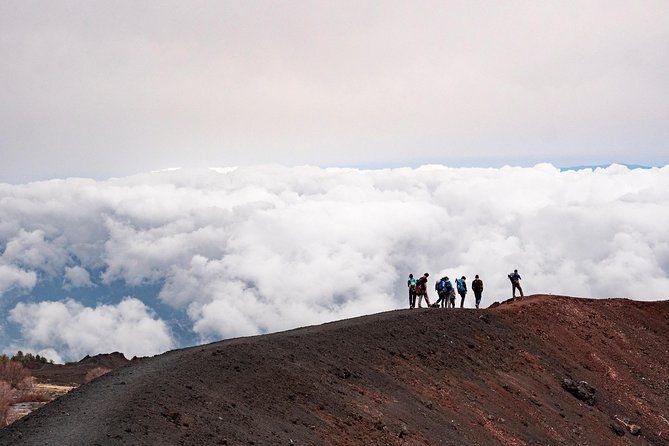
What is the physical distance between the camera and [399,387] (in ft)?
86.1

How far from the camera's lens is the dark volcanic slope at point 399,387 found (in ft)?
58.4

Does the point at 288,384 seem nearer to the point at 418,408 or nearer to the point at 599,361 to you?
the point at 418,408

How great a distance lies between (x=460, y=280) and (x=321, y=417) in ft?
75.5

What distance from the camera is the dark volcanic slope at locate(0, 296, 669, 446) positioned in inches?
701

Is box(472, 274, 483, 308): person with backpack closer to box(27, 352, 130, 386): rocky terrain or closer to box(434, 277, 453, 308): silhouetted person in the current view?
box(434, 277, 453, 308): silhouetted person

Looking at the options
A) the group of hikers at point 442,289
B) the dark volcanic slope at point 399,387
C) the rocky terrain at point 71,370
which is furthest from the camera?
the rocky terrain at point 71,370

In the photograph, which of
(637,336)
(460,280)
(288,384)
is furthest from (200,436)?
(637,336)

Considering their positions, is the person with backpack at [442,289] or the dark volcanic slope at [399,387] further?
the person with backpack at [442,289]

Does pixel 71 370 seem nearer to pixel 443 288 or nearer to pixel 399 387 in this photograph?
pixel 443 288

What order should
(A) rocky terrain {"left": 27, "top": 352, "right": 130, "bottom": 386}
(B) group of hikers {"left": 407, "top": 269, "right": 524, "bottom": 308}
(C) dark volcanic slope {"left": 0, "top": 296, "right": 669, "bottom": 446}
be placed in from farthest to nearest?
(A) rocky terrain {"left": 27, "top": 352, "right": 130, "bottom": 386}
(B) group of hikers {"left": 407, "top": 269, "right": 524, "bottom": 308}
(C) dark volcanic slope {"left": 0, "top": 296, "right": 669, "bottom": 446}

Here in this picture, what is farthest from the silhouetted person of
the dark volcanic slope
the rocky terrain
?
the rocky terrain

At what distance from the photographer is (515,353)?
35688 mm

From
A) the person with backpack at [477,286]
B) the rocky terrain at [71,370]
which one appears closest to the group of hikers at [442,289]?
the person with backpack at [477,286]

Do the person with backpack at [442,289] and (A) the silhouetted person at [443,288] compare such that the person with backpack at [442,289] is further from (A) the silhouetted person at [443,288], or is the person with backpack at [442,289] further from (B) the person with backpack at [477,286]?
(B) the person with backpack at [477,286]
